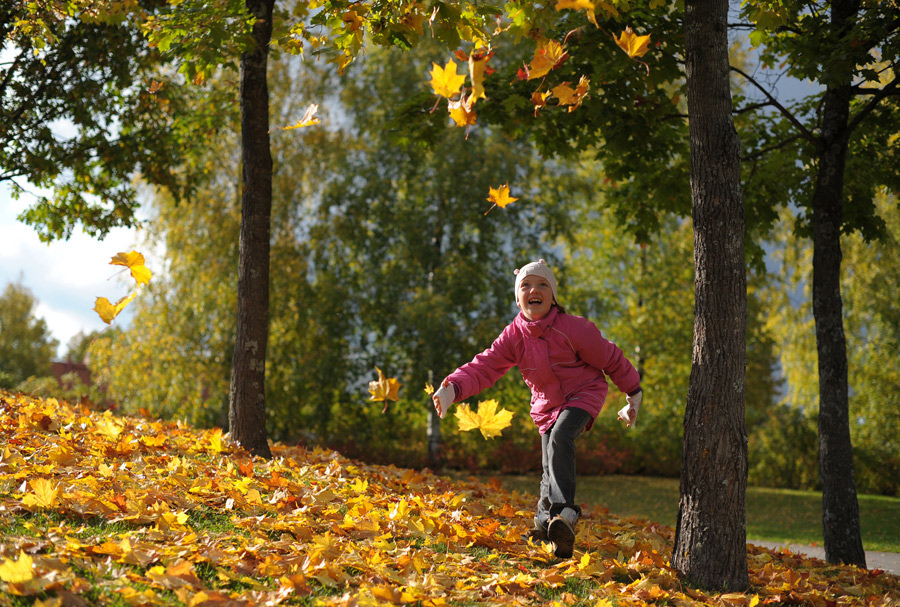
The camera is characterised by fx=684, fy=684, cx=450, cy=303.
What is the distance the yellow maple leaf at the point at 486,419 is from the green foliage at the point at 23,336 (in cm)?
3782

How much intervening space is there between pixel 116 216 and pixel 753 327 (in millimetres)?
18307

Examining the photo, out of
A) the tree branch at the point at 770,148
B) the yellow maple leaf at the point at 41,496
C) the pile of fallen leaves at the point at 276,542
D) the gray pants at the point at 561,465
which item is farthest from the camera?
the tree branch at the point at 770,148

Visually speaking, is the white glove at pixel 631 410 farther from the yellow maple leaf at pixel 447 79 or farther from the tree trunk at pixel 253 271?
the tree trunk at pixel 253 271

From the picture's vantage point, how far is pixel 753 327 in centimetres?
2159

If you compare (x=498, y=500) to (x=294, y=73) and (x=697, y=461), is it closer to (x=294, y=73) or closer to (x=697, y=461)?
(x=697, y=461)

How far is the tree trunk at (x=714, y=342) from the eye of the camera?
4141mm

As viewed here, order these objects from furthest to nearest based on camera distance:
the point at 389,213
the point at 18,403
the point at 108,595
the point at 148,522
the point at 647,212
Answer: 1. the point at 389,213
2. the point at 647,212
3. the point at 18,403
4. the point at 148,522
5. the point at 108,595

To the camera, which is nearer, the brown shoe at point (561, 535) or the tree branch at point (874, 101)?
the brown shoe at point (561, 535)

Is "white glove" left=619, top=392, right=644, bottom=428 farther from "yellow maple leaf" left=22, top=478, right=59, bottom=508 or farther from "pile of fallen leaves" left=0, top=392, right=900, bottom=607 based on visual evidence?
"yellow maple leaf" left=22, top=478, right=59, bottom=508

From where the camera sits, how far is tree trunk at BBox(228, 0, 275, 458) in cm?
657

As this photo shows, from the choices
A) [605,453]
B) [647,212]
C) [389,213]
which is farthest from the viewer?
[605,453]

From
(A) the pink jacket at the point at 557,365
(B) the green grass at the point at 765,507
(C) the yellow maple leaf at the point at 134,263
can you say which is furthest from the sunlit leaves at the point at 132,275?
(B) the green grass at the point at 765,507

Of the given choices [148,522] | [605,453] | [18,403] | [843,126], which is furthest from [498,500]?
[605,453]

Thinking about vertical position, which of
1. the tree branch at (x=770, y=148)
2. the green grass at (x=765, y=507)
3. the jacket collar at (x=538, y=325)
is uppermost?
the tree branch at (x=770, y=148)
